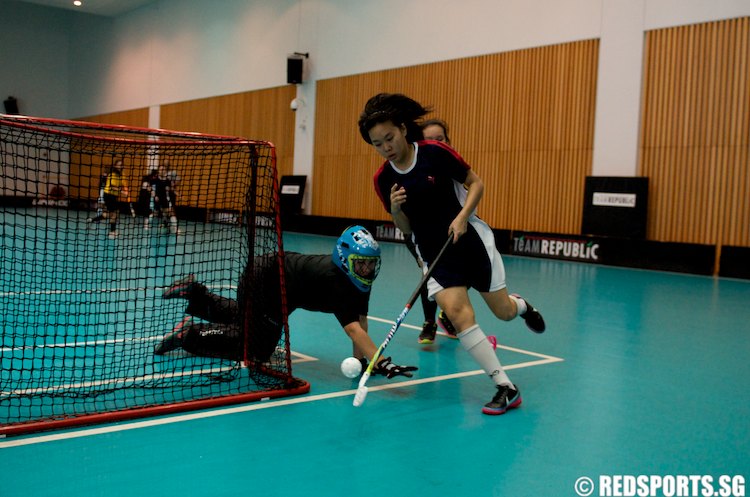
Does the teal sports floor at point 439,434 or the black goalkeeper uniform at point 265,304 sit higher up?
the black goalkeeper uniform at point 265,304

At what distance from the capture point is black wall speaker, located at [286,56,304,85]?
64.5ft

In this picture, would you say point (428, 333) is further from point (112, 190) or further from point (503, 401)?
point (112, 190)

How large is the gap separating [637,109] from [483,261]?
10.3 meters

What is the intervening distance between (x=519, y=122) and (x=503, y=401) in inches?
480

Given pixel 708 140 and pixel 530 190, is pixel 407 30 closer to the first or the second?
pixel 530 190

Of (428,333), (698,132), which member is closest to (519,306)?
(428,333)

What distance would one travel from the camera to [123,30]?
27984mm

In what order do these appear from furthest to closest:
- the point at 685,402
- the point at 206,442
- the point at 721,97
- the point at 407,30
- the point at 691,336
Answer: the point at 407,30 < the point at 721,97 < the point at 691,336 < the point at 685,402 < the point at 206,442

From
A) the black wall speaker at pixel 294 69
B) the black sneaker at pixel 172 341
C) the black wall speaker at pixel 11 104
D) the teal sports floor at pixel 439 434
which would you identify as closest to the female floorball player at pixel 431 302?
the teal sports floor at pixel 439 434

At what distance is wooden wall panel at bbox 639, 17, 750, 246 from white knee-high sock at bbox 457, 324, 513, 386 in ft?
31.7

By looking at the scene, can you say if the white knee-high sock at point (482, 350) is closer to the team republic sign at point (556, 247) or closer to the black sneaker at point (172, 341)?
the black sneaker at point (172, 341)

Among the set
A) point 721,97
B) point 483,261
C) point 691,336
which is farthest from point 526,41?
point 483,261

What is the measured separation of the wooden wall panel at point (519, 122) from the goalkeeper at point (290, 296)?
10.6m

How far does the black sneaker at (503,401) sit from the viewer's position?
3416 millimetres
